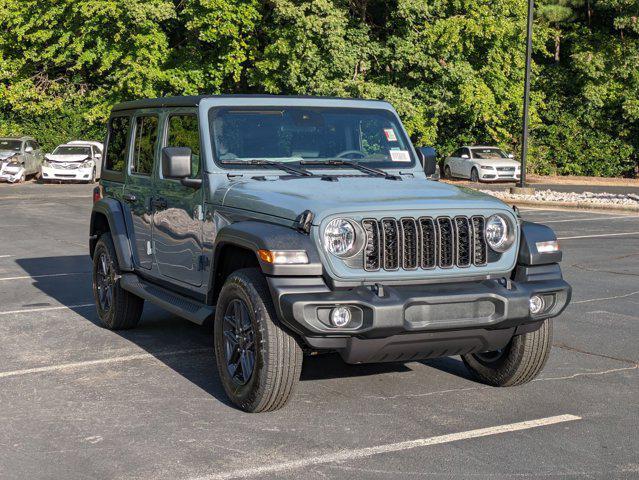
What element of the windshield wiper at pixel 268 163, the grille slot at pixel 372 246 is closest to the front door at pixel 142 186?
the windshield wiper at pixel 268 163

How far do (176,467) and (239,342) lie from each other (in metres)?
1.21

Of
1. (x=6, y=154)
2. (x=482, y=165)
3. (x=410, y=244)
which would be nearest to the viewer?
(x=410, y=244)

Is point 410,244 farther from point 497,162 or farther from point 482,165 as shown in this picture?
point 497,162

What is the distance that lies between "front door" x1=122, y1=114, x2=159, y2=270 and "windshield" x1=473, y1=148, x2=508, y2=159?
3248 cm

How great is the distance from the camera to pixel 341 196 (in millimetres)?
6031

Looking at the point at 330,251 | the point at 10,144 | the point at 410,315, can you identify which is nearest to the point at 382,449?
the point at 410,315

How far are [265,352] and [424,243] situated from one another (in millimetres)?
1153

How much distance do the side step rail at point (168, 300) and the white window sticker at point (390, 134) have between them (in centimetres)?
196

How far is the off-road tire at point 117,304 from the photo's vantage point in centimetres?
854

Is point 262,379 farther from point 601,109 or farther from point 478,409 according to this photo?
point 601,109

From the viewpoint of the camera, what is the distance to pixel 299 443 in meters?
5.46

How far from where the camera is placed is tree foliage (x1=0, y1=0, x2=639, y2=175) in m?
36.4

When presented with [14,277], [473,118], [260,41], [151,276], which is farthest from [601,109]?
[151,276]

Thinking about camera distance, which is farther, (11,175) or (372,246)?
(11,175)
